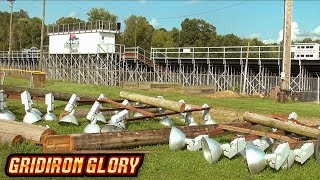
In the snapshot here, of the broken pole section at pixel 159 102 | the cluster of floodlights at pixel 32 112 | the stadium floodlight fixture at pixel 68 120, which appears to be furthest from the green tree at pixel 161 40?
the stadium floodlight fixture at pixel 68 120

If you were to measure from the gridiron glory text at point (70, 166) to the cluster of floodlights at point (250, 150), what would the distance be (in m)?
1.65

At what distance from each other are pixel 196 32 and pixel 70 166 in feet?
299

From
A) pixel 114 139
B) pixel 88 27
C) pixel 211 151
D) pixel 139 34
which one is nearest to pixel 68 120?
pixel 114 139

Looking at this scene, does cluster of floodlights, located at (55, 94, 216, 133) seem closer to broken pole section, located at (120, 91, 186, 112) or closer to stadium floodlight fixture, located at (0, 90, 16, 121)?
broken pole section, located at (120, 91, 186, 112)

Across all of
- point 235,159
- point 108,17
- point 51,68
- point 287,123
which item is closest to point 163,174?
point 235,159

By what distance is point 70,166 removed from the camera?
7.04 metres

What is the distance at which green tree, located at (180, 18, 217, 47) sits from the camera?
312 ft

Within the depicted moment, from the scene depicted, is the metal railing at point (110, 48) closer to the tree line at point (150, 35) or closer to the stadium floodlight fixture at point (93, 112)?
the tree line at point (150, 35)

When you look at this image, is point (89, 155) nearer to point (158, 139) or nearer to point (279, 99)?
point (158, 139)

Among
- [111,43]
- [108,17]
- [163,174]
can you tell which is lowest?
[163,174]

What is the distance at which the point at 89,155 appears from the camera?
7.58 meters

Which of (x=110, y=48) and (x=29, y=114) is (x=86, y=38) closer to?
(x=110, y=48)

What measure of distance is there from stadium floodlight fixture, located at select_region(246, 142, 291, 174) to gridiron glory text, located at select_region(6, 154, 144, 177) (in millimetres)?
1906

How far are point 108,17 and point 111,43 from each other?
52440 millimetres
